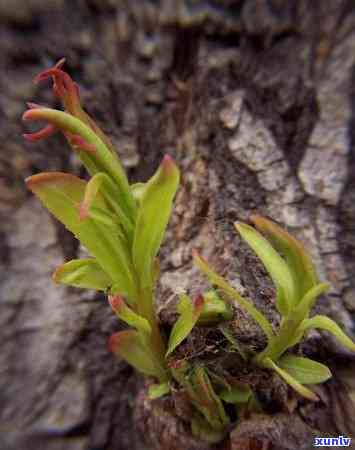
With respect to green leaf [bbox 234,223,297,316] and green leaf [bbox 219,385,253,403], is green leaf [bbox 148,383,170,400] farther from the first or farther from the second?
green leaf [bbox 234,223,297,316]

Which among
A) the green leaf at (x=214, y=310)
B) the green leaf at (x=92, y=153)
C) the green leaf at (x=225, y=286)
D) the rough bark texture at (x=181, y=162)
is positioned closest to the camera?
the green leaf at (x=92, y=153)

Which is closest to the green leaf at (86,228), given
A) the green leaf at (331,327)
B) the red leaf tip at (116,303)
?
the red leaf tip at (116,303)

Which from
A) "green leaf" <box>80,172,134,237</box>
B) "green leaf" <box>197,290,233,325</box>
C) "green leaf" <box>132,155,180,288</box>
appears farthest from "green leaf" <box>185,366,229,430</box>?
"green leaf" <box>80,172,134,237</box>

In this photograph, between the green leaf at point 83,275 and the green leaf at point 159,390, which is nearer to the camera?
the green leaf at point 83,275

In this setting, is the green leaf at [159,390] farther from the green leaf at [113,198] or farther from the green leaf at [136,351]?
the green leaf at [113,198]

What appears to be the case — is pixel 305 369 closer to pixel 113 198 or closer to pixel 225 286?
pixel 225 286

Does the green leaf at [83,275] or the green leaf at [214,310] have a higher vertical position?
the green leaf at [83,275]

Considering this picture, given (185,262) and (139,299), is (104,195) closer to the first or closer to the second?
(139,299)
